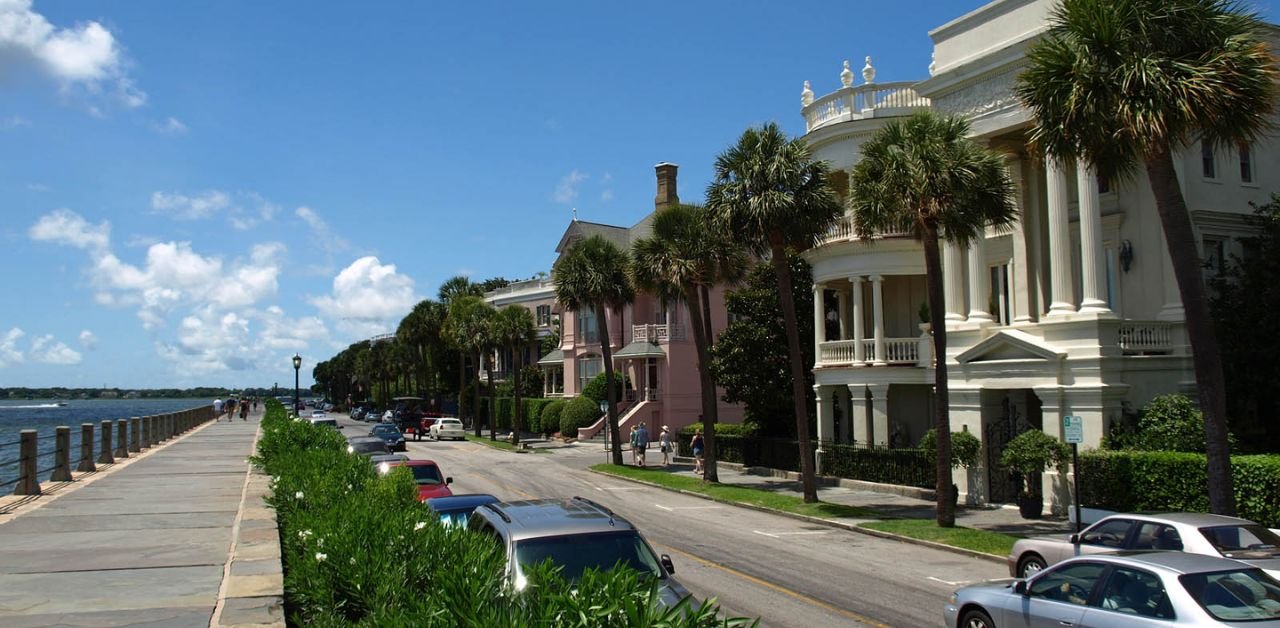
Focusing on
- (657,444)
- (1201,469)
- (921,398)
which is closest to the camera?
(1201,469)

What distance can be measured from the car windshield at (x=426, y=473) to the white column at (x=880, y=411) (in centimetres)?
1607

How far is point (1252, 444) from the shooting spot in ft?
77.7

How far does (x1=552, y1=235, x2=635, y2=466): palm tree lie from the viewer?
4081 centimetres


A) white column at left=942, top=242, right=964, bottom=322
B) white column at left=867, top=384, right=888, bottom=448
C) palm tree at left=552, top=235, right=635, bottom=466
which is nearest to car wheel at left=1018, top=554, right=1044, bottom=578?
white column at left=942, top=242, right=964, bottom=322

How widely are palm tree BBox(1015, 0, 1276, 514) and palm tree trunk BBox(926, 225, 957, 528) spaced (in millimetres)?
4840

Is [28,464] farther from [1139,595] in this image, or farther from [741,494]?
[1139,595]

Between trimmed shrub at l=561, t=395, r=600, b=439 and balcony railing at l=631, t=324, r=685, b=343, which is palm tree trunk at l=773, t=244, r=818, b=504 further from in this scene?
trimmed shrub at l=561, t=395, r=600, b=439

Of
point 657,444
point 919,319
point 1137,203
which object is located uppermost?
point 1137,203

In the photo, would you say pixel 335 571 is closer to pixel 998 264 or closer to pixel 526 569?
pixel 526 569

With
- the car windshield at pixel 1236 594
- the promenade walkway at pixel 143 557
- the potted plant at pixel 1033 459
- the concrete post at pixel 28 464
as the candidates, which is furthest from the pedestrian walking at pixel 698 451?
the car windshield at pixel 1236 594

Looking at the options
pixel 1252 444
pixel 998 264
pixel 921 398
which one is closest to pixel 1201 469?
pixel 1252 444

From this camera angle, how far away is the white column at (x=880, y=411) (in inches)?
1232

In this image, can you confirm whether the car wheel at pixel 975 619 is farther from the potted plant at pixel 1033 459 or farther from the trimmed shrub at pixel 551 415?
the trimmed shrub at pixel 551 415

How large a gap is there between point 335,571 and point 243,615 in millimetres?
813
